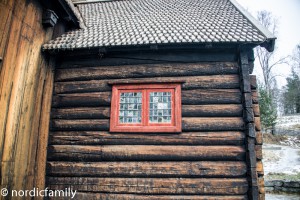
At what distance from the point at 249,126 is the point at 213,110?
2.57 ft

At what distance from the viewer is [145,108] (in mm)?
4973

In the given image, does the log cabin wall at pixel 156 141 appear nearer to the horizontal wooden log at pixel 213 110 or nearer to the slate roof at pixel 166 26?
the horizontal wooden log at pixel 213 110

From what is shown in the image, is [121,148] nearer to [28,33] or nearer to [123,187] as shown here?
[123,187]

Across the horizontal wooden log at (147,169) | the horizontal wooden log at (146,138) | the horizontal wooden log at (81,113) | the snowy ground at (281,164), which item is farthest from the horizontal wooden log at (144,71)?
→ the snowy ground at (281,164)

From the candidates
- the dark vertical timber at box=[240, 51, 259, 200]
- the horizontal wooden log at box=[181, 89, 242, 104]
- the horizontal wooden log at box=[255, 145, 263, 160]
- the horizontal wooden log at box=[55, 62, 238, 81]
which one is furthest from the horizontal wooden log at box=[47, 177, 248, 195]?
the horizontal wooden log at box=[55, 62, 238, 81]

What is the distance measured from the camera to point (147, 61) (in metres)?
5.17

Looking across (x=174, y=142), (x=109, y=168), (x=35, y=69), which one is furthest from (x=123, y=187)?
(x=35, y=69)

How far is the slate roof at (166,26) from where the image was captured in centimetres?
482

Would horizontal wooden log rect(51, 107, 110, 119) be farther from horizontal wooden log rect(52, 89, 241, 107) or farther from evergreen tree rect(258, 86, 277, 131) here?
evergreen tree rect(258, 86, 277, 131)

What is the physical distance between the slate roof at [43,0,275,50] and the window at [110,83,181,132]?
104cm

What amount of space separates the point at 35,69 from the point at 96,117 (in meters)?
1.71

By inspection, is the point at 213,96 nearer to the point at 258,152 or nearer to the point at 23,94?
the point at 258,152

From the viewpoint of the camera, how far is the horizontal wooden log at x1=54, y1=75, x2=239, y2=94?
16.0 ft

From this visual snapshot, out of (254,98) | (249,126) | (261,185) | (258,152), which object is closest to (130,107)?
(249,126)
